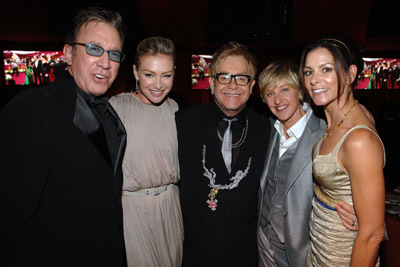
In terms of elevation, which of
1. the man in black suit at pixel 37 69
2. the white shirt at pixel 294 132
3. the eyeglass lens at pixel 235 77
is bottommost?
the white shirt at pixel 294 132

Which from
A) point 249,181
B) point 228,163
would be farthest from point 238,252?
point 228,163

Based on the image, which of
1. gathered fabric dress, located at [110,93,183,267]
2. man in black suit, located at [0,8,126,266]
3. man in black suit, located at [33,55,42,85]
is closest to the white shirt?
gathered fabric dress, located at [110,93,183,267]

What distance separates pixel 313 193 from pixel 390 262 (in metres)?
1.48

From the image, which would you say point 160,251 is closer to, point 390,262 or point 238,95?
point 238,95

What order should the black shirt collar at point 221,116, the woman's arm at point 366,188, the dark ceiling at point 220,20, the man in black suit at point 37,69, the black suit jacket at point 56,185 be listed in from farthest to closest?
the man in black suit at point 37,69, the dark ceiling at point 220,20, the black shirt collar at point 221,116, the woman's arm at point 366,188, the black suit jacket at point 56,185

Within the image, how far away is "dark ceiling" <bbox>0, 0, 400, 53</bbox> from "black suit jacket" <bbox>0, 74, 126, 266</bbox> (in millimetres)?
4892

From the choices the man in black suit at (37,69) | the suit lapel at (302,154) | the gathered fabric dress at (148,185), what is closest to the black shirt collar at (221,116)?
the gathered fabric dress at (148,185)

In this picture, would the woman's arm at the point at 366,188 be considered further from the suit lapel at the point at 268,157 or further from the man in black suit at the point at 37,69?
the man in black suit at the point at 37,69

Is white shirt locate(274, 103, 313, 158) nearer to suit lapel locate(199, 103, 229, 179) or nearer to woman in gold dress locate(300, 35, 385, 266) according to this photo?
woman in gold dress locate(300, 35, 385, 266)

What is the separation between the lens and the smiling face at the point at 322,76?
154 centimetres

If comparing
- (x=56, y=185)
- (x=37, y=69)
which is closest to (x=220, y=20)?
(x=56, y=185)

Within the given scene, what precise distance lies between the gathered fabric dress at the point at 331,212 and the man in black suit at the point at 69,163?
51.8 inches

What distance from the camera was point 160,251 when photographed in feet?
6.69

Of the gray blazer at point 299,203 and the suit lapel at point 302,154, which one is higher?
the suit lapel at point 302,154
